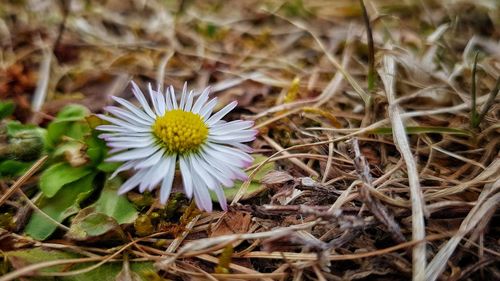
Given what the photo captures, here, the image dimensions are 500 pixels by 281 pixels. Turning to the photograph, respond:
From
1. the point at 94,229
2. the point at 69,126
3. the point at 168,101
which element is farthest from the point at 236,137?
the point at 69,126

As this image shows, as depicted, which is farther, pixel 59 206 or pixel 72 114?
pixel 72 114

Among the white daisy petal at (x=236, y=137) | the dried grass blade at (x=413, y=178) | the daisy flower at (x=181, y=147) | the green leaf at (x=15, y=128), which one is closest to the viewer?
the dried grass blade at (x=413, y=178)

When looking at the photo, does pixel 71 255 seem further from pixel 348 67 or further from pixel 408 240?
pixel 348 67

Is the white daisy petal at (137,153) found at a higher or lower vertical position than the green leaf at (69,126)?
lower

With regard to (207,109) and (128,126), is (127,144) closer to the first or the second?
(128,126)

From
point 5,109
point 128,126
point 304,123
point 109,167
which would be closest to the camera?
point 128,126

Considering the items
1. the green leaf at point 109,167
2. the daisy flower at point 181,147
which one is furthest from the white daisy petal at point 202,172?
the green leaf at point 109,167

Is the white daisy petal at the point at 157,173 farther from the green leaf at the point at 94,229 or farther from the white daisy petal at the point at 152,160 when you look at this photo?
the green leaf at the point at 94,229
